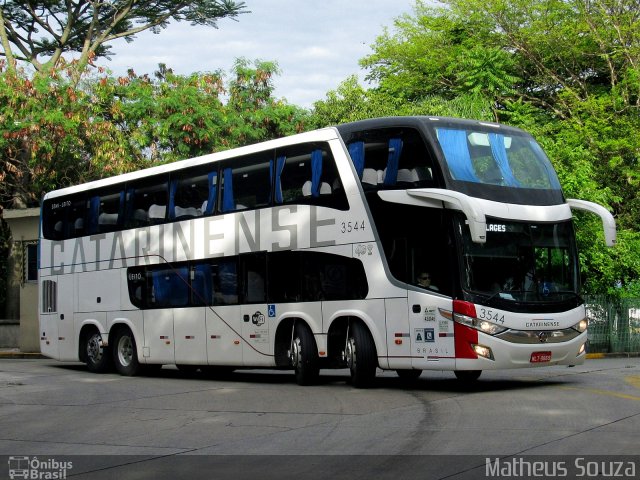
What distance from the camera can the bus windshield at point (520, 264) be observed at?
15.0 m

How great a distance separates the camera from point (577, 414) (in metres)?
12.0

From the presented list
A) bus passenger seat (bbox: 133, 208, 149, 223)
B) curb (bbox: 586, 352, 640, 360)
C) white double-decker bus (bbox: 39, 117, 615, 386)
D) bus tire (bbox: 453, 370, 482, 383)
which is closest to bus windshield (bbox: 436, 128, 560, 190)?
white double-decker bus (bbox: 39, 117, 615, 386)

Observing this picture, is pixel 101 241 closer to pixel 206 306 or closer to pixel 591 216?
pixel 206 306

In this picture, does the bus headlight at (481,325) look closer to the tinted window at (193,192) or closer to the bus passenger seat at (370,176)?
the bus passenger seat at (370,176)

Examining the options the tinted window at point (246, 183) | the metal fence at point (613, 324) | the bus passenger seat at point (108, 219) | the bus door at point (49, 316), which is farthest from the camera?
the metal fence at point (613, 324)

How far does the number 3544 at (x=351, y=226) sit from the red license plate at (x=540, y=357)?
3.37 m

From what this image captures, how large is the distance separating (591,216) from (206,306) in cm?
1484

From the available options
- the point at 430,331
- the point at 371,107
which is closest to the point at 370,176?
the point at 430,331

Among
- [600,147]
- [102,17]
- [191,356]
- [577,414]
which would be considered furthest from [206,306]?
[102,17]

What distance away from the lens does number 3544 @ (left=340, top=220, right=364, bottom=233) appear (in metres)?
16.3

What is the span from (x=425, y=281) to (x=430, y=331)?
2.51 ft
